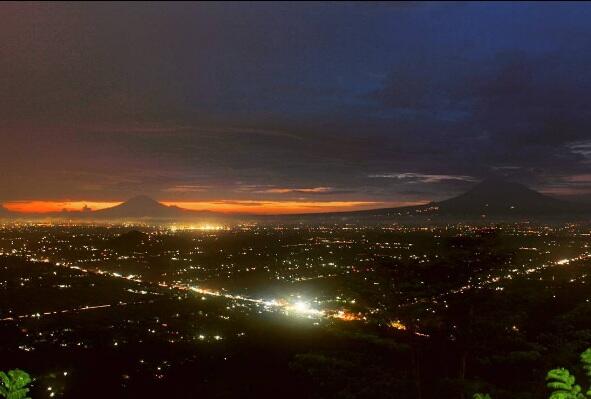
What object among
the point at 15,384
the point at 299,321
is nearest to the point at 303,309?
the point at 299,321

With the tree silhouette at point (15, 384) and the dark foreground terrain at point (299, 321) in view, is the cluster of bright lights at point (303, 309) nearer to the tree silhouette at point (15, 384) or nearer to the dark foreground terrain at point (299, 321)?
the dark foreground terrain at point (299, 321)

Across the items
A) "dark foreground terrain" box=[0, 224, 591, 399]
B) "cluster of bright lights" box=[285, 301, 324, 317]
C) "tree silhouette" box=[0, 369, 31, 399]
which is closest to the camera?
"tree silhouette" box=[0, 369, 31, 399]

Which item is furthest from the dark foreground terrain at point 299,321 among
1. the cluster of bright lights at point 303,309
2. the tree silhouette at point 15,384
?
the tree silhouette at point 15,384

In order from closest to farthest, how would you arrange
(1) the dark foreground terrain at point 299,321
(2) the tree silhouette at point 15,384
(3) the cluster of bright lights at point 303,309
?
(2) the tree silhouette at point 15,384 < (1) the dark foreground terrain at point 299,321 < (3) the cluster of bright lights at point 303,309

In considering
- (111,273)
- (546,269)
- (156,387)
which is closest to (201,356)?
(156,387)

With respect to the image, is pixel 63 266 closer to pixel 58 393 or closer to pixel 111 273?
pixel 111 273

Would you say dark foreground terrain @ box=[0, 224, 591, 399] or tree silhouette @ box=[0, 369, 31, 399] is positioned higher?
tree silhouette @ box=[0, 369, 31, 399]

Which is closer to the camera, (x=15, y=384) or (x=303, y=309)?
(x=15, y=384)

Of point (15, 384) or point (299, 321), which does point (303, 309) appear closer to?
point (299, 321)

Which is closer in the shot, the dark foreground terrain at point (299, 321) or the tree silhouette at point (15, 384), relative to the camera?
the tree silhouette at point (15, 384)

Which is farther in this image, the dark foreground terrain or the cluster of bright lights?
the cluster of bright lights

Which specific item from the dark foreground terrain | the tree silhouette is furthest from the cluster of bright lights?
the tree silhouette

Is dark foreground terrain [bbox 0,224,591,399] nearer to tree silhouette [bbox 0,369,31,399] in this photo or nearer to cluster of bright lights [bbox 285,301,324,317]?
cluster of bright lights [bbox 285,301,324,317]
